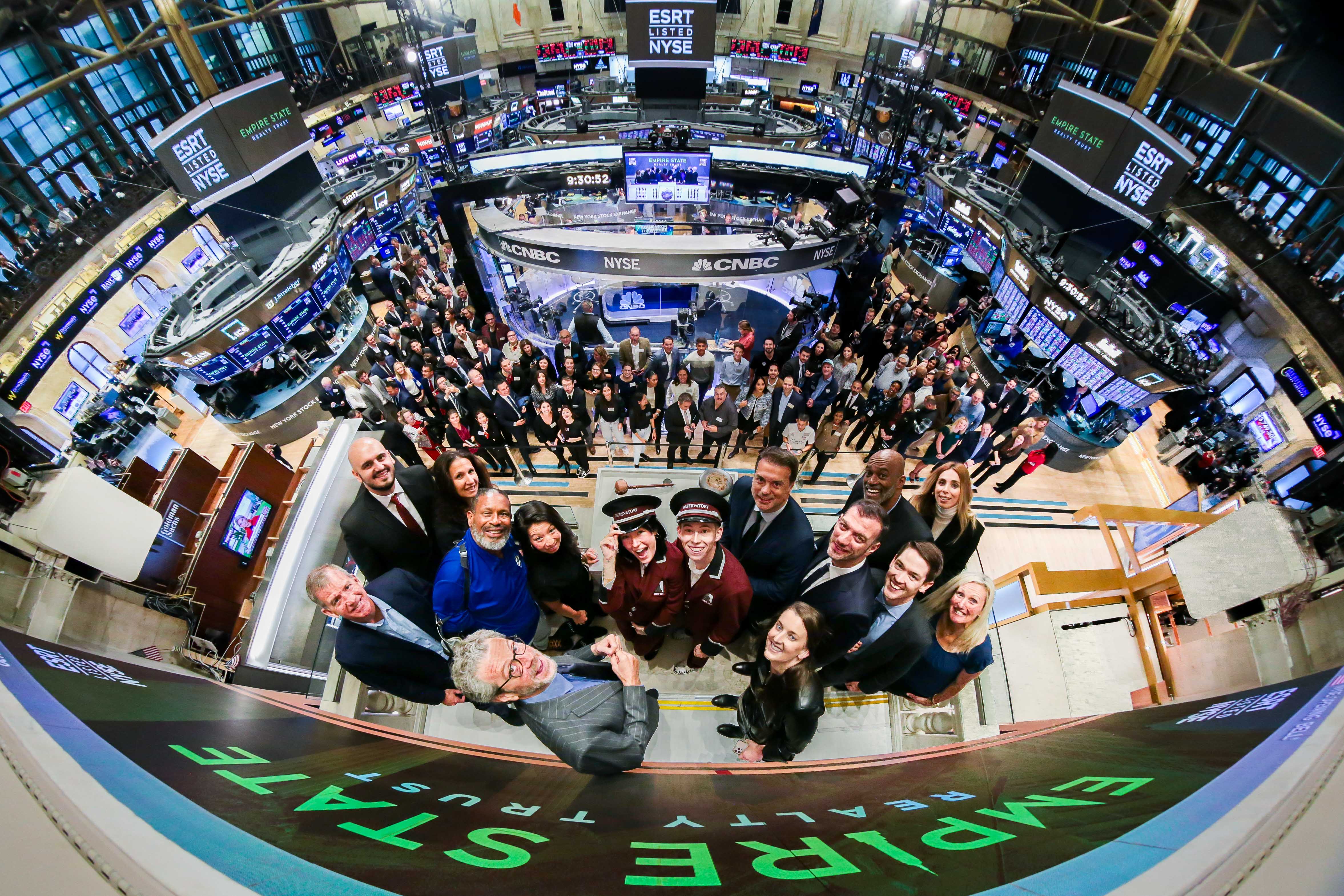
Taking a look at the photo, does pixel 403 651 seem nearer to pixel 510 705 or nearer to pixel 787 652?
pixel 510 705

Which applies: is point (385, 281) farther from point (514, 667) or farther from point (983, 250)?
point (983, 250)

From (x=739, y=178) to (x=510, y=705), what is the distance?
1139 cm

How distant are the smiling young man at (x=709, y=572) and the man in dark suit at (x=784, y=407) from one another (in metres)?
3.38

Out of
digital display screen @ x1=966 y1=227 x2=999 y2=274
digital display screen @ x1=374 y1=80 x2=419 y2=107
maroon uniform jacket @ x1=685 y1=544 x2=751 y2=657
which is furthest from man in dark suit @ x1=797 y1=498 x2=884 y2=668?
digital display screen @ x1=374 y1=80 x2=419 y2=107

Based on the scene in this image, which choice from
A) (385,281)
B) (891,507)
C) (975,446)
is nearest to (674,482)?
(891,507)

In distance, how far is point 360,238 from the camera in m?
11.3

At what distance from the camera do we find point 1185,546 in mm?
3350

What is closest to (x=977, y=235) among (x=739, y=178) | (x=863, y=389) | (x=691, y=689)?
(x=863, y=389)

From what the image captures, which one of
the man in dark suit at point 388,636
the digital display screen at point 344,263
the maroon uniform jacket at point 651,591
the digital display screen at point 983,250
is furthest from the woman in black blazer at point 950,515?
the digital display screen at point 344,263

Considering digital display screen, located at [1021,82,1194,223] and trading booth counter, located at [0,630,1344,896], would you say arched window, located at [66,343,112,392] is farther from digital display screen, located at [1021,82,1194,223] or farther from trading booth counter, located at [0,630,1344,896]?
digital display screen, located at [1021,82,1194,223]

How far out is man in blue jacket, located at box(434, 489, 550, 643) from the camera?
9.56 ft

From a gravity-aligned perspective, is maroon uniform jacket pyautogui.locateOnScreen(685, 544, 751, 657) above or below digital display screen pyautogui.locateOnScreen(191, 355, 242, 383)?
below

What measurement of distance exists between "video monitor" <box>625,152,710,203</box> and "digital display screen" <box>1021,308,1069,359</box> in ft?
22.2

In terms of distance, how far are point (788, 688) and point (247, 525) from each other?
22.2 ft
